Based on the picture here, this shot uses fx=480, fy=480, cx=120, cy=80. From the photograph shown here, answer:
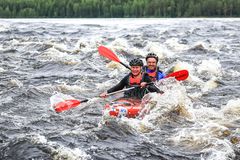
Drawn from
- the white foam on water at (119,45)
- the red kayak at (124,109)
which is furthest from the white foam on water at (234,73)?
the white foam on water at (119,45)

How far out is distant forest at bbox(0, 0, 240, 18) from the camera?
280 feet

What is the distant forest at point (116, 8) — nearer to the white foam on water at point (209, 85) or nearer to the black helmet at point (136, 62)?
the white foam on water at point (209, 85)

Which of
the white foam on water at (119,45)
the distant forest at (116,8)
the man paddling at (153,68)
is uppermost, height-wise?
the man paddling at (153,68)

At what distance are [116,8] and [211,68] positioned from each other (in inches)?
2912

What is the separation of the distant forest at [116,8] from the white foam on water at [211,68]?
2553 inches

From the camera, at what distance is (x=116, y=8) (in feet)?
306

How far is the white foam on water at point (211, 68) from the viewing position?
20.2 metres

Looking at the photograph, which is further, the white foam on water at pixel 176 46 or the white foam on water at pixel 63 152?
the white foam on water at pixel 176 46

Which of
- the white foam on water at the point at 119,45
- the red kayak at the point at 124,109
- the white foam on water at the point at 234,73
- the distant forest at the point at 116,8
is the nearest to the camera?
the red kayak at the point at 124,109

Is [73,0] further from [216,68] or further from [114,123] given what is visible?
[114,123]

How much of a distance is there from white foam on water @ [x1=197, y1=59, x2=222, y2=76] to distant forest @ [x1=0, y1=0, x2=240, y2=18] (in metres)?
64.9

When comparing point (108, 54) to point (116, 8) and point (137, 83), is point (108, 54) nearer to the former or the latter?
point (137, 83)

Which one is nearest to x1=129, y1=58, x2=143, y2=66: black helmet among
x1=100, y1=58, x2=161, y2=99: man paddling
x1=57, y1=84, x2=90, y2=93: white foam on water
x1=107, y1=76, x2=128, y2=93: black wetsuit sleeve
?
x1=100, y1=58, x2=161, y2=99: man paddling

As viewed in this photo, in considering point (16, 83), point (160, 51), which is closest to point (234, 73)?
point (160, 51)
